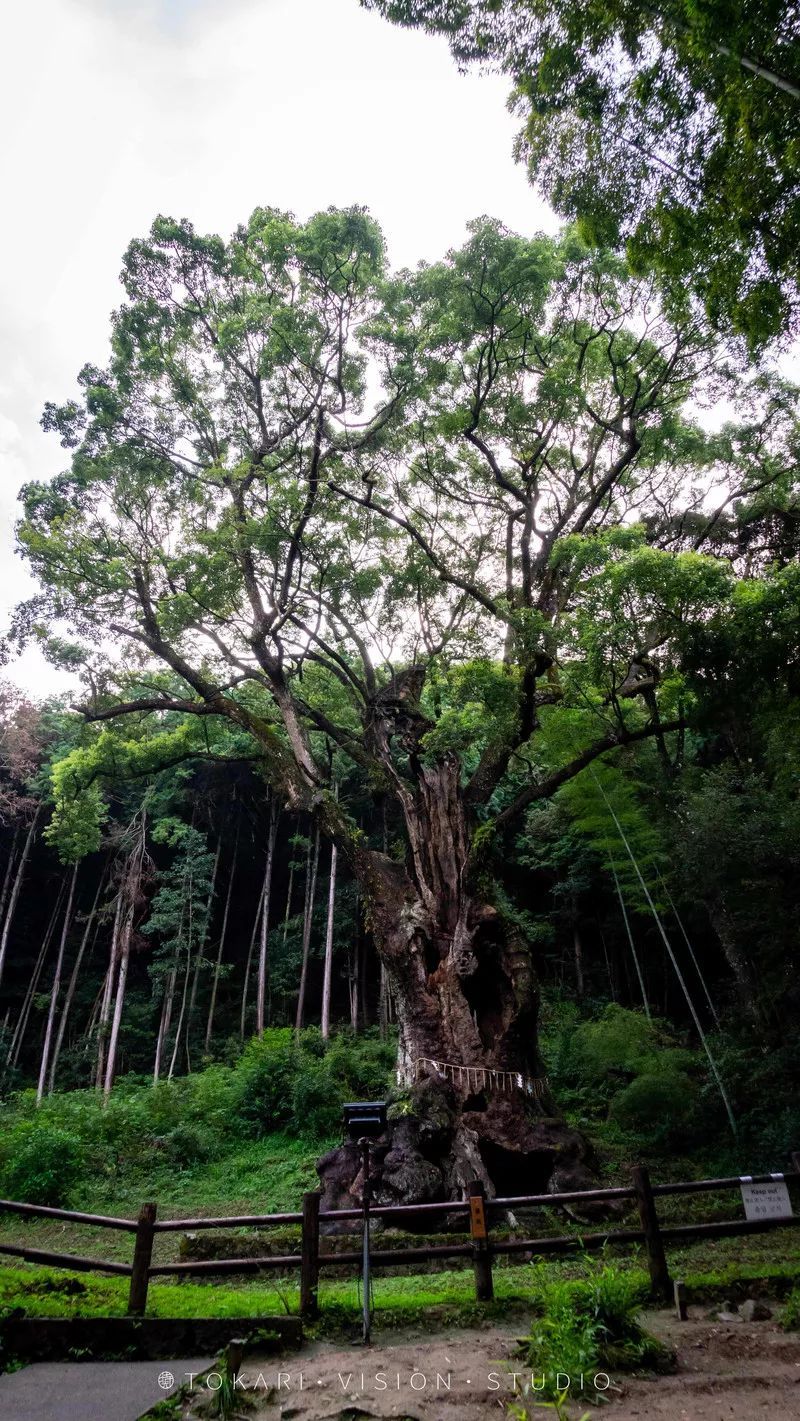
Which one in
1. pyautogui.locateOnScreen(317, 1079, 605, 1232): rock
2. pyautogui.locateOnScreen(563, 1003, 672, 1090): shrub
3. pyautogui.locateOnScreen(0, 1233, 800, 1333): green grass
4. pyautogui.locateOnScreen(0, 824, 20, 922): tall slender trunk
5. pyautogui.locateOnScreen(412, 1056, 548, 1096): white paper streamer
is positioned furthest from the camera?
pyautogui.locateOnScreen(0, 824, 20, 922): tall slender trunk

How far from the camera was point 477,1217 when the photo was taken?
4.71 metres

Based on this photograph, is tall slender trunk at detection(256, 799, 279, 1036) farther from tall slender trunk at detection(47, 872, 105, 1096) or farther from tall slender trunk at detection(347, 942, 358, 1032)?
tall slender trunk at detection(47, 872, 105, 1096)

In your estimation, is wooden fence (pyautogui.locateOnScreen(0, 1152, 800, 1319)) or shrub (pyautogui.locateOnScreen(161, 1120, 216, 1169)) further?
shrub (pyautogui.locateOnScreen(161, 1120, 216, 1169))

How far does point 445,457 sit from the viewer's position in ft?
38.8

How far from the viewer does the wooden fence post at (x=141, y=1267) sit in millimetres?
4238

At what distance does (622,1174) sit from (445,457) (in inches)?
418

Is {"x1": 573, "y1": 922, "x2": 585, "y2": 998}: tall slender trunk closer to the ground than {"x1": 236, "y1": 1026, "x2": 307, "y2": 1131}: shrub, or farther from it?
farther from it

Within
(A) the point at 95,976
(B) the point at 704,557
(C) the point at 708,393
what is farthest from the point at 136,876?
(C) the point at 708,393

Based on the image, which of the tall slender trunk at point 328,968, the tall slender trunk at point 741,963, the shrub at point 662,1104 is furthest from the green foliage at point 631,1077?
the tall slender trunk at point 328,968

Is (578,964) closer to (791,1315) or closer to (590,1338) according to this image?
(791,1315)

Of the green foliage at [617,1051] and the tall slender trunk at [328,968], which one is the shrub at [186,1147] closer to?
the tall slender trunk at [328,968]

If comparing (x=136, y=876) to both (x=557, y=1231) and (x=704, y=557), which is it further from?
(x=704, y=557)

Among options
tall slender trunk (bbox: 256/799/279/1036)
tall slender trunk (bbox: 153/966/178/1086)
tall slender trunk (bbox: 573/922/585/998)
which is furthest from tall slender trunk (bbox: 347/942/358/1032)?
tall slender trunk (bbox: 573/922/585/998)

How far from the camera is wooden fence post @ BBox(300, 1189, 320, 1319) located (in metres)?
4.32
